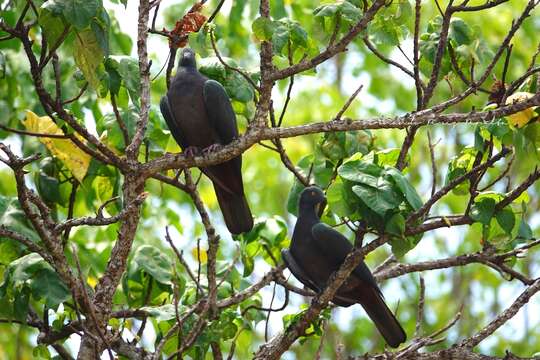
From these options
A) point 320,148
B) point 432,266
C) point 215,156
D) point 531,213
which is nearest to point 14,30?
point 215,156

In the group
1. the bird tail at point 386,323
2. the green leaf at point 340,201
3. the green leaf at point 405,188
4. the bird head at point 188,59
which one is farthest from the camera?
the bird head at point 188,59

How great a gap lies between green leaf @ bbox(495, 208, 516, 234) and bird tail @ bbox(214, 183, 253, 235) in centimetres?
154

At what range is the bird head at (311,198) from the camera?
205 inches

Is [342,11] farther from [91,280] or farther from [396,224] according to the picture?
[91,280]

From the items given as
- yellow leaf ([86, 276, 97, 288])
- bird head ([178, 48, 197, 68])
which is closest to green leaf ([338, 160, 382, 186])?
bird head ([178, 48, 197, 68])

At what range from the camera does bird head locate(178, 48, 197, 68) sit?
225 inches

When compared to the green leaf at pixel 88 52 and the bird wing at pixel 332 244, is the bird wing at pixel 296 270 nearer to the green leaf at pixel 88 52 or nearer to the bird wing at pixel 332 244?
the bird wing at pixel 332 244

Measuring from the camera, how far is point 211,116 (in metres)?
5.36

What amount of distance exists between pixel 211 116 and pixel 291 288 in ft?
3.91

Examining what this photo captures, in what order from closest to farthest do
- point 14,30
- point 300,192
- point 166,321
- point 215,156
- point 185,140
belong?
point 14,30 < point 215,156 < point 166,321 < point 300,192 < point 185,140

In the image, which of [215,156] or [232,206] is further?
[232,206]

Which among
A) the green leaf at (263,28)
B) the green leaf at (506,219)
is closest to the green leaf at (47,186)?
the green leaf at (263,28)

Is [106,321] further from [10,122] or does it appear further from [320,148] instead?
[10,122]

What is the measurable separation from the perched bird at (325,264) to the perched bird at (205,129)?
0.31 meters
